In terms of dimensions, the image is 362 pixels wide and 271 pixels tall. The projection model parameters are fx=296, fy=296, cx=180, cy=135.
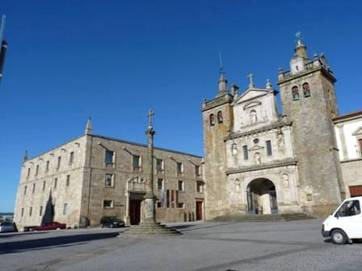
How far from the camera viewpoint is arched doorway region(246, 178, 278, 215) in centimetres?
3142

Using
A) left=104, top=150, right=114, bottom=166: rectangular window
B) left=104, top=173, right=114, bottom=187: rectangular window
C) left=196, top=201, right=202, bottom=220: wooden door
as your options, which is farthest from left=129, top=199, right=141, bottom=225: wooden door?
left=196, top=201, right=202, bottom=220: wooden door

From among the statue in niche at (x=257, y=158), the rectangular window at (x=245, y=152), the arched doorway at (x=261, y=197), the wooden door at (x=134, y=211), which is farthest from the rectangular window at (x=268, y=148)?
the wooden door at (x=134, y=211)

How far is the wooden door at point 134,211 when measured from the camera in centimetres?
3469

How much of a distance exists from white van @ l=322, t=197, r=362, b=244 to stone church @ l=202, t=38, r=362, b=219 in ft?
54.9

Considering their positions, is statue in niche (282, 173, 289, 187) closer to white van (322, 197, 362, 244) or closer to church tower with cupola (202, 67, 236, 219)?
church tower with cupola (202, 67, 236, 219)

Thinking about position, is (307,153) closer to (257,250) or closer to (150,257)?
(257,250)

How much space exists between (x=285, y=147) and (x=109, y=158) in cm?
1952

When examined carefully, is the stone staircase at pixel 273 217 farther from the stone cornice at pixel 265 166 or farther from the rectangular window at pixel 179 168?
the rectangular window at pixel 179 168

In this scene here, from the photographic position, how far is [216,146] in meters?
35.3

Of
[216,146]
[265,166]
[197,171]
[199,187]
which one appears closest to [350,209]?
[265,166]

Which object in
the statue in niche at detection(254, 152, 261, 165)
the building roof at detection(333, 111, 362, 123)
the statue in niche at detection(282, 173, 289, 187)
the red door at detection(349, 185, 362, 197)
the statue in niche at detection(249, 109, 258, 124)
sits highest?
the statue in niche at detection(249, 109, 258, 124)

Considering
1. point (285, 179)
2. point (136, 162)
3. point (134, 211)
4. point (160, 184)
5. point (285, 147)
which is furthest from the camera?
point (160, 184)

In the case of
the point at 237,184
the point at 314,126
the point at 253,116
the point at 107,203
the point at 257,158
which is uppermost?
the point at 253,116

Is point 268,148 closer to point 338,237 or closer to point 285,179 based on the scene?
point 285,179
